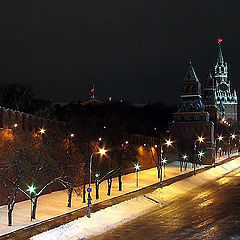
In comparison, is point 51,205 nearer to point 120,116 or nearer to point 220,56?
point 120,116

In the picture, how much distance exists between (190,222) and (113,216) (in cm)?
516

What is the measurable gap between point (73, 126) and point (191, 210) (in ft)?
46.6

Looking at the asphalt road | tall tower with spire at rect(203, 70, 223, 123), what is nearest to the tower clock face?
tall tower with spire at rect(203, 70, 223, 123)

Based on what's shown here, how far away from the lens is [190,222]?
94.6 ft

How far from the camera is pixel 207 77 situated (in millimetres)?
109188

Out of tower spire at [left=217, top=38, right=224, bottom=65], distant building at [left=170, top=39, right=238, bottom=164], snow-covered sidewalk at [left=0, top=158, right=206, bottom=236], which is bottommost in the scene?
snow-covered sidewalk at [left=0, top=158, right=206, bottom=236]

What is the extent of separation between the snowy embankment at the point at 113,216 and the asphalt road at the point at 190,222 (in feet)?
2.92

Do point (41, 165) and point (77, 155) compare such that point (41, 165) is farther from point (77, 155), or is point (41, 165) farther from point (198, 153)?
point (198, 153)

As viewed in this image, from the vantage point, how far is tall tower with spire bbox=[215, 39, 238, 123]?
161m

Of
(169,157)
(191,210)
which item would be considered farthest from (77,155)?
(169,157)

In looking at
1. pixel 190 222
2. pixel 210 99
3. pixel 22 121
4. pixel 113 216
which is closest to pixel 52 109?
pixel 22 121

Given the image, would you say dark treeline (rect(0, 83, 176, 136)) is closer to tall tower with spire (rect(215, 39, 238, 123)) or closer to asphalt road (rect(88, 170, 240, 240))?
asphalt road (rect(88, 170, 240, 240))

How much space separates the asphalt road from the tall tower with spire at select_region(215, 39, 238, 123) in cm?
12122

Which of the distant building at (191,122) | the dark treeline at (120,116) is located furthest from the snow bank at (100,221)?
the distant building at (191,122)
